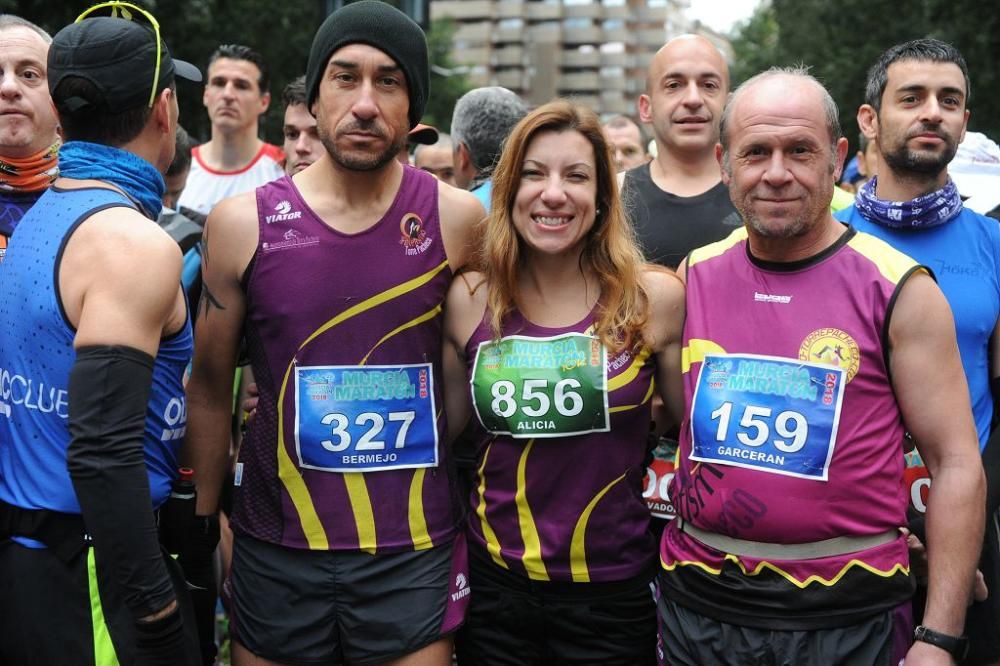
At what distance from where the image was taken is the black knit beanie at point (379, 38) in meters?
3.23

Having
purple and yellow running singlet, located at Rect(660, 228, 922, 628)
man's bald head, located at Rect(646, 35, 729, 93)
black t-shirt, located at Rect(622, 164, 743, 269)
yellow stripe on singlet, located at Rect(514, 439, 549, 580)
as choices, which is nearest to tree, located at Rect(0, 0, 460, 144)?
man's bald head, located at Rect(646, 35, 729, 93)

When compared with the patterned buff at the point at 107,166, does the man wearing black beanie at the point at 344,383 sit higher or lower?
lower

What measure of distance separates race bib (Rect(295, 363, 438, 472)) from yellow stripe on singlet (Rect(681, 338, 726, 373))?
32.1 inches

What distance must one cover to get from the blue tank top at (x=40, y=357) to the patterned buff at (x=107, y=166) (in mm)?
51

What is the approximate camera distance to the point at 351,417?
316 centimetres

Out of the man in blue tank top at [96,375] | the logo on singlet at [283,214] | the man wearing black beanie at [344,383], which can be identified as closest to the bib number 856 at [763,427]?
the man wearing black beanie at [344,383]

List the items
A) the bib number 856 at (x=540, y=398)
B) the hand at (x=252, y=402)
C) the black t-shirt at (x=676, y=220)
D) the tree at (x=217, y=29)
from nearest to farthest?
1. the bib number 856 at (x=540, y=398)
2. the hand at (x=252, y=402)
3. the black t-shirt at (x=676, y=220)
4. the tree at (x=217, y=29)

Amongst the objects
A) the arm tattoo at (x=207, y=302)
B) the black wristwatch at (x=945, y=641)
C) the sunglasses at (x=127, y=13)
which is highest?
the sunglasses at (x=127, y=13)

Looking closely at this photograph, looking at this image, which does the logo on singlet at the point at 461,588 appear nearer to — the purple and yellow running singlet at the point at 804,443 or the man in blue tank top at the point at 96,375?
the purple and yellow running singlet at the point at 804,443

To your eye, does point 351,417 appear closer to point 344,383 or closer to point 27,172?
point 344,383

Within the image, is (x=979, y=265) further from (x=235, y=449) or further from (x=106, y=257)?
(x=235, y=449)

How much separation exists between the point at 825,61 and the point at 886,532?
2312cm

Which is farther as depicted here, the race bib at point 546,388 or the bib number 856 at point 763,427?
the race bib at point 546,388

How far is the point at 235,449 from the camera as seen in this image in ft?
16.6
